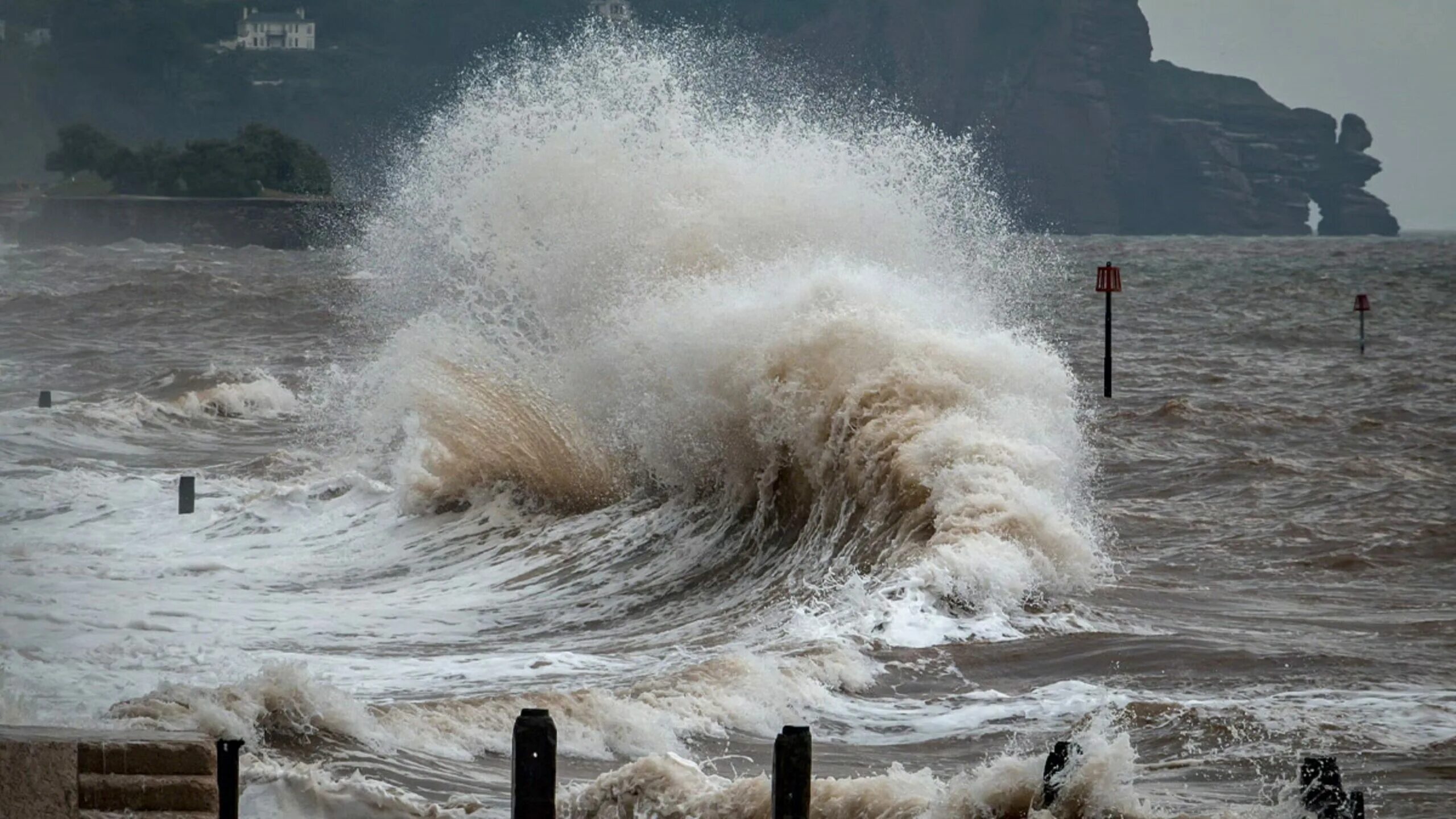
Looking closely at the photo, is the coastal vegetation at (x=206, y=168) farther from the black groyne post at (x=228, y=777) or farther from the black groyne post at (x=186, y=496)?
the black groyne post at (x=228, y=777)

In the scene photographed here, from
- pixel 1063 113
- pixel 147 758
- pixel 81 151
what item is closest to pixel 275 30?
pixel 81 151

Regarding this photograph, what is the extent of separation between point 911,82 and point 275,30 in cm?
5854

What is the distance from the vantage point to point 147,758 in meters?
5.05

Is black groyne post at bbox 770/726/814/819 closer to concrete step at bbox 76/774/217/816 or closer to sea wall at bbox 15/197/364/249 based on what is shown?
concrete step at bbox 76/774/217/816

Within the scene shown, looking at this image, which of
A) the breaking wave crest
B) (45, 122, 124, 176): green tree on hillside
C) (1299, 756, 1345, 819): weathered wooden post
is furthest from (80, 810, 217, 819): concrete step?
(45, 122, 124, 176): green tree on hillside

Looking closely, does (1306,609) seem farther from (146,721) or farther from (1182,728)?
(146,721)

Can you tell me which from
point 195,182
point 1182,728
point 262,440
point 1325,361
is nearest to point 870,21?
point 195,182

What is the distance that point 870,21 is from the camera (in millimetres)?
184000

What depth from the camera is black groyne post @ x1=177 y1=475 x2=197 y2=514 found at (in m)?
15.0

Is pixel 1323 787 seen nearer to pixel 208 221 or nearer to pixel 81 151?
pixel 81 151

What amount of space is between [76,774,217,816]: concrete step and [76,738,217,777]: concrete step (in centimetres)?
2

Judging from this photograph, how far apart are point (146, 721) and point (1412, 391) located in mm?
22574

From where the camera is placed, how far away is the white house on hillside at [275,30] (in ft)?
559

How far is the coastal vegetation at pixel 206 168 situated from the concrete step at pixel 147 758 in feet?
376
